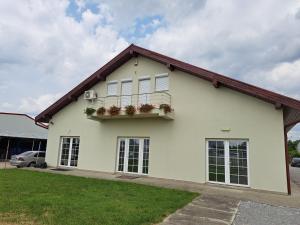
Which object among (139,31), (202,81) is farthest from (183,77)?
(139,31)

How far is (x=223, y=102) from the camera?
11.5 metres

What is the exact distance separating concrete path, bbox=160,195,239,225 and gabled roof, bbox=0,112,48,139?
24.1m

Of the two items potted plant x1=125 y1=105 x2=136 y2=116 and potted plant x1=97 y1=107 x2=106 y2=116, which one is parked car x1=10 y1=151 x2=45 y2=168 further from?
potted plant x1=125 y1=105 x2=136 y2=116

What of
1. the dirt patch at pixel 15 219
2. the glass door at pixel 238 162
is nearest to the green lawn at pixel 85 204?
the dirt patch at pixel 15 219

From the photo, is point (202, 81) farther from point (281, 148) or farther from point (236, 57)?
point (281, 148)

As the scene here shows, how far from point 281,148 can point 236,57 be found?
632 centimetres

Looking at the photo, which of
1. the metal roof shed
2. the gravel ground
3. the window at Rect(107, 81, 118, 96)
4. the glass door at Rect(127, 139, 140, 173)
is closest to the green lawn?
the gravel ground

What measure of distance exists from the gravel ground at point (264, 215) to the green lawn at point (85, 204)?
168cm

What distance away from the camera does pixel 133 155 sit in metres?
13.7

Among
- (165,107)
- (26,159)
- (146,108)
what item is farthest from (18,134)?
(165,107)

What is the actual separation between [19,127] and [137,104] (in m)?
21.1

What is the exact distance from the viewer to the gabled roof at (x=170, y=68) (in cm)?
980

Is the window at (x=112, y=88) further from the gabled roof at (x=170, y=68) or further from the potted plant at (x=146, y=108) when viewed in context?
the potted plant at (x=146, y=108)

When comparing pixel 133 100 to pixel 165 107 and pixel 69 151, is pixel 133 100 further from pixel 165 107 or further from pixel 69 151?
pixel 69 151
